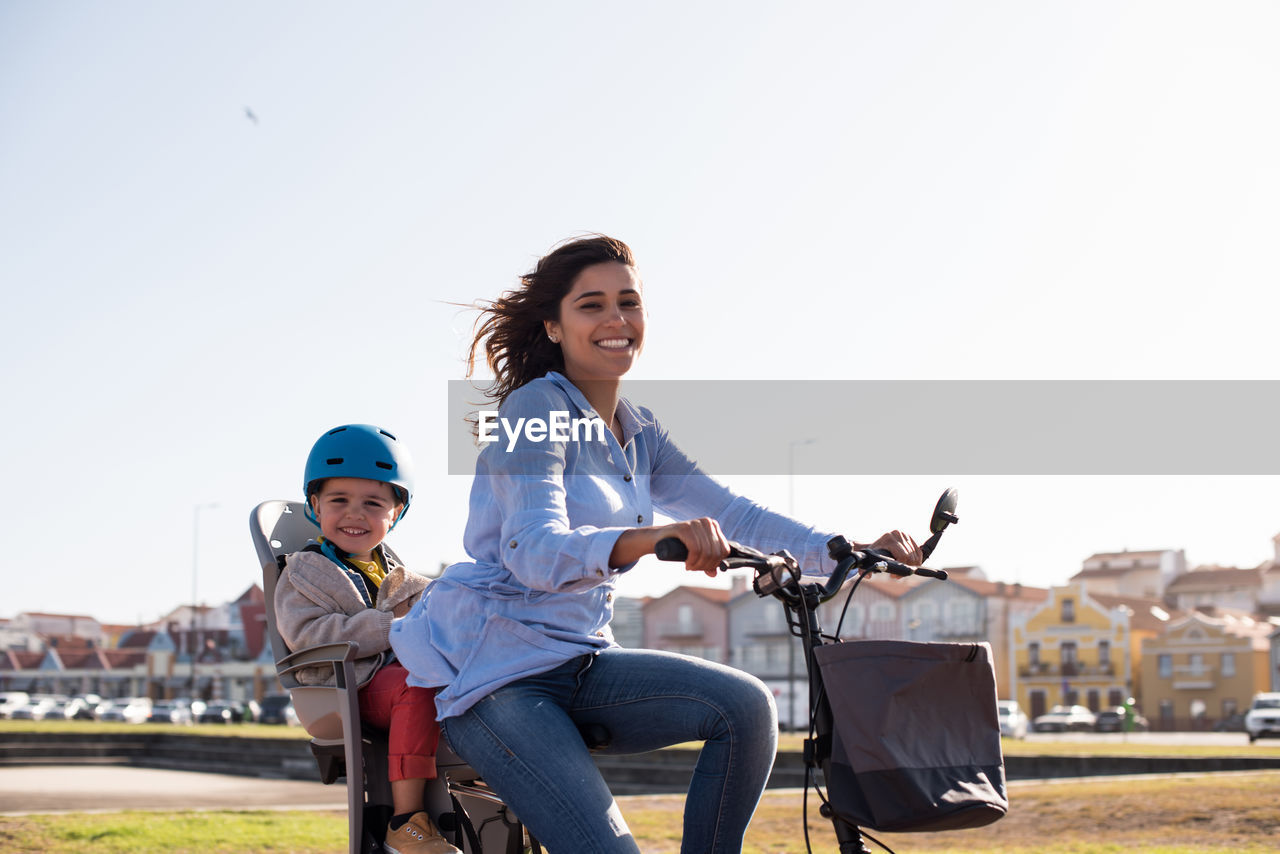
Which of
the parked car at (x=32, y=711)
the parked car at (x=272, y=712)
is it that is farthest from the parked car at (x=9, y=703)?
the parked car at (x=272, y=712)

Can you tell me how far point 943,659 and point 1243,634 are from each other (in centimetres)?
6791

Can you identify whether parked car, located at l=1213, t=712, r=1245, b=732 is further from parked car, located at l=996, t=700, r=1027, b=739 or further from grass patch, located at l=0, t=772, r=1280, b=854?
grass patch, located at l=0, t=772, r=1280, b=854

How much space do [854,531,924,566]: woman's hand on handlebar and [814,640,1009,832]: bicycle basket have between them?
53cm

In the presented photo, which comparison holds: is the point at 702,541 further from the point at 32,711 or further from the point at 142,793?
the point at 32,711

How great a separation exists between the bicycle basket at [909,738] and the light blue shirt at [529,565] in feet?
1.64

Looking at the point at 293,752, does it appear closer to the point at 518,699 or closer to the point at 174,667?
the point at 518,699

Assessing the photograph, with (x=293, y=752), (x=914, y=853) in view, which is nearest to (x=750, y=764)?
(x=914, y=853)

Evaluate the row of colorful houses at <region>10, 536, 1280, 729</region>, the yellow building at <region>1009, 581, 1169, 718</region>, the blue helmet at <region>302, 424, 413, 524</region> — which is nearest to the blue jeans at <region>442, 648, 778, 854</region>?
the blue helmet at <region>302, 424, 413, 524</region>

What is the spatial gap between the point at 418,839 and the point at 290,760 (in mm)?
22168

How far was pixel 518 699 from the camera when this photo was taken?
2.60 metres

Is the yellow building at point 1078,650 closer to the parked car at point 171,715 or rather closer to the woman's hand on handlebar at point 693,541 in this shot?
the parked car at point 171,715

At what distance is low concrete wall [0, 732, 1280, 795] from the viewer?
18.1 m

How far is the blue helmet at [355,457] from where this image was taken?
3529 millimetres

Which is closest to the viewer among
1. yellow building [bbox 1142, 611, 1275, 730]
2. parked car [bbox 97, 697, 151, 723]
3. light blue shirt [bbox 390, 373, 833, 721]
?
light blue shirt [bbox 390, 373, 833, 721]
